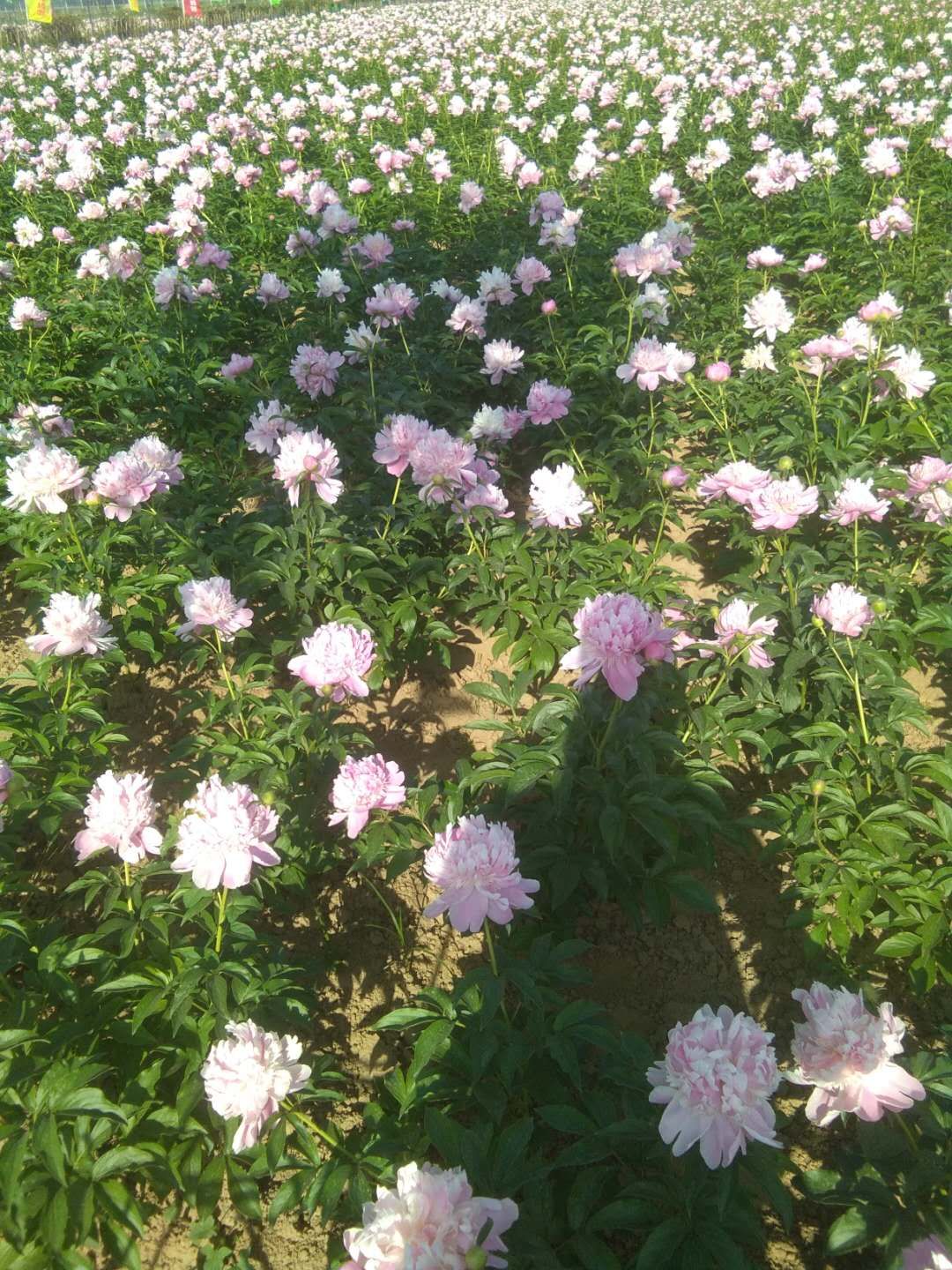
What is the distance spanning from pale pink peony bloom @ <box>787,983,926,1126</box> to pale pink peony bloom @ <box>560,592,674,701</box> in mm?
683

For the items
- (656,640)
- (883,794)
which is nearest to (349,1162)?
(656,640)

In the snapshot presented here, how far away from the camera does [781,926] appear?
227 centimetres

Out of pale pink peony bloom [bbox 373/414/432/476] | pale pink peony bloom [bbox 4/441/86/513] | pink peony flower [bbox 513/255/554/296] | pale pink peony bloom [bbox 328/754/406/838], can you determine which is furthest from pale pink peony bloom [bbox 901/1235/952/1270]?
pink peony flower [bbox 513/255/554/296]

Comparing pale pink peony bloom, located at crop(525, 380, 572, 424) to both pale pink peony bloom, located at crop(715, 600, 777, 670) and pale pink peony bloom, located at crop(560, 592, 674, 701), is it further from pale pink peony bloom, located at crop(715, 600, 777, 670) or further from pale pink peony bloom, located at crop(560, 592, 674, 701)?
pale pink peony bloom, located at crop(560, 592, 674, 701)

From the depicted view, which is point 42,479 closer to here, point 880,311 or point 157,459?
point 157,459

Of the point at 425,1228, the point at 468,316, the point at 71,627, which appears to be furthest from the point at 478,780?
the point at 468,316

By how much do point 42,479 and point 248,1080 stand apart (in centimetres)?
196

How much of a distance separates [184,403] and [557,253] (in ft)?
Result: 8.69

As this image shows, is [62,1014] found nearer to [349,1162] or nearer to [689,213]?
[349,1162]

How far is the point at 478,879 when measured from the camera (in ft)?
5.01

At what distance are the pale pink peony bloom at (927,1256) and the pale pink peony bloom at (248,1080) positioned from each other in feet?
3.28

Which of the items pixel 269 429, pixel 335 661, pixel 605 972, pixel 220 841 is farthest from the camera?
pixel 269 429

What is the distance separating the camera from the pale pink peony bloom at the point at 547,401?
3229mm

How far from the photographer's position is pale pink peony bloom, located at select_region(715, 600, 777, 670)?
2.27m
